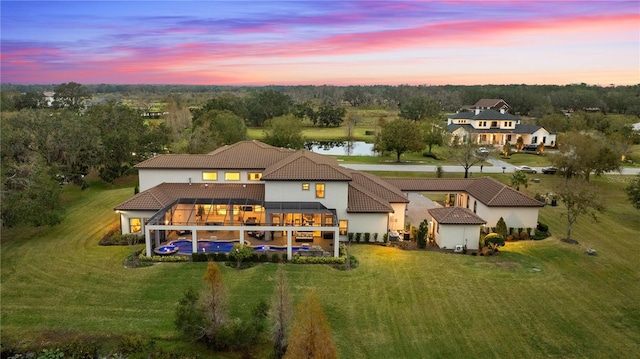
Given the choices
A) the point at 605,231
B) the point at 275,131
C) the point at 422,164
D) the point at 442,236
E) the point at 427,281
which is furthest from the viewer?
the point at 275,131

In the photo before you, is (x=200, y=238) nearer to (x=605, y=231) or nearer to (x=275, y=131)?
(x=605, y=231)

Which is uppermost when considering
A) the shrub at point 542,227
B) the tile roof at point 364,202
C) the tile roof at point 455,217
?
the tile roof at point 364,202

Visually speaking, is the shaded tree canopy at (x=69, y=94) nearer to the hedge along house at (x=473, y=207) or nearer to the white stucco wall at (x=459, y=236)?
the hedge along house at (x=473, y=207)

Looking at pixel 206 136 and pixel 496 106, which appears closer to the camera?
pixel 206 136

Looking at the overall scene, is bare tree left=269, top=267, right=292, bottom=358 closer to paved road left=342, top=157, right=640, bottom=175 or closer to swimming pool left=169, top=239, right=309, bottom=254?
swimming pool left=169, top=239, right=309, bottom=254

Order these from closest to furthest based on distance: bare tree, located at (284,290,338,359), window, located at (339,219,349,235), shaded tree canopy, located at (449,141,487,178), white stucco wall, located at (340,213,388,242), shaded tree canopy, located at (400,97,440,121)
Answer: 1. bare tree, located at (284,290,338,359)
2. white stucco wall, located at (340,213,388,242)
3. window, located at (339,219,349,235)
4. shaded tree canopy, located at (449,141,487,178)
5. shaded tree canopy, located at (400,97,440,121)

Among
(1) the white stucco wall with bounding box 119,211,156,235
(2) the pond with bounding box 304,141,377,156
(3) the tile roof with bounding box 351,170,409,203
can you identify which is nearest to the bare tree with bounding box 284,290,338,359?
(3) the tile roof with bounding box 351,170,409,203

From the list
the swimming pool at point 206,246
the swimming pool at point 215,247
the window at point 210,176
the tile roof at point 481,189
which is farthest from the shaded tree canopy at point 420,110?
the swimming pool at point 206,246

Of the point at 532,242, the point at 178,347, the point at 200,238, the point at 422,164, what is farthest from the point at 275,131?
the point at 178,347

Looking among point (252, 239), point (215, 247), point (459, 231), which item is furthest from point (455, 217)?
point (215, 247)
